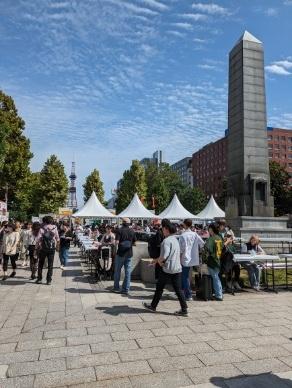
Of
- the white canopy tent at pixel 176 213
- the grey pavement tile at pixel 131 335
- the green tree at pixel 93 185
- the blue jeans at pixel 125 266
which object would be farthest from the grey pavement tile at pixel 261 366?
the green tree at pixel 93 185

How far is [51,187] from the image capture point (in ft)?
185

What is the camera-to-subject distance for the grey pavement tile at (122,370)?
441 cm

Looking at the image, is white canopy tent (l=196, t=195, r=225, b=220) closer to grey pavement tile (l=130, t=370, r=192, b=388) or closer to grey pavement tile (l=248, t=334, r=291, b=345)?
grey pavement tile (l=248, t=334, r=291, b=345)

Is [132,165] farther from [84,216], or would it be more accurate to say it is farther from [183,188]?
[84,216]

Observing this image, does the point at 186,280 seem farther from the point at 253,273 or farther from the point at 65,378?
the point at 65,378

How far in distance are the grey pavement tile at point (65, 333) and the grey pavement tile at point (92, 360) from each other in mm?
987

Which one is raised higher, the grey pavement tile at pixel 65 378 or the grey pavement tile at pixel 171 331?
the grey pavement tile at pixel 171 331

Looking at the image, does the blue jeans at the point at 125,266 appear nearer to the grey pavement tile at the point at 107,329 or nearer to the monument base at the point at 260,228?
the grey pavement tile at the point at 107,329

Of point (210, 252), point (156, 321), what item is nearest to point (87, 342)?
point (156, 321)

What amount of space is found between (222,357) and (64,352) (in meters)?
2.10

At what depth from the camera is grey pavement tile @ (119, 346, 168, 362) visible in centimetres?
493

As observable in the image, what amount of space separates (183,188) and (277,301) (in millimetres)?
82954

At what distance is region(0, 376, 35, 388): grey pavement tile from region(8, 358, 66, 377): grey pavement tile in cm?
12

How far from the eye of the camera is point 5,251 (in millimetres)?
11773
